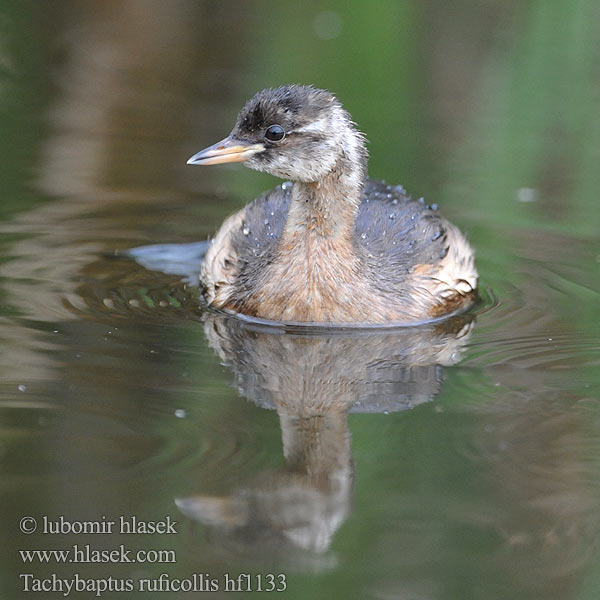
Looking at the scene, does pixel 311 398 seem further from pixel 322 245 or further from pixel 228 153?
pixel 228 153

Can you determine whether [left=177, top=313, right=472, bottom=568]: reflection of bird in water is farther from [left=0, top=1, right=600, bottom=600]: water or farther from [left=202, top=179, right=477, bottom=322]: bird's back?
[left=202, top=179, right=477, bottom=322]: bird's back

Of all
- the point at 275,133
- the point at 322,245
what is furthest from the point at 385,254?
the point at 275,133

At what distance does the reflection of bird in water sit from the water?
2 cm

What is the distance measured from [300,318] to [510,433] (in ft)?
6.02

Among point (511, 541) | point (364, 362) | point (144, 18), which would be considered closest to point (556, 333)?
point (364, 362)

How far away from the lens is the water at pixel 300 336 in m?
4.63

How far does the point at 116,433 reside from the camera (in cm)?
534

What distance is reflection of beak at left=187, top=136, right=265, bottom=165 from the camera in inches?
270

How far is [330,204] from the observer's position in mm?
7094

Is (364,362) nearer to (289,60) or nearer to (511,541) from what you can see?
(511,541)

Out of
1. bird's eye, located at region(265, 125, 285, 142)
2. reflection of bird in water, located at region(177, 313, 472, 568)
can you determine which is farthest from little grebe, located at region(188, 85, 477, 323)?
reflection of bird in water, located at region(177, 313, 472, 568)

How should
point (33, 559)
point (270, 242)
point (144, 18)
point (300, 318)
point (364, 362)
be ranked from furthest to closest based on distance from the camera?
point (144, 18) → point (270, 242) → point (300, 318) → point (364, 362) → point (33, 559)

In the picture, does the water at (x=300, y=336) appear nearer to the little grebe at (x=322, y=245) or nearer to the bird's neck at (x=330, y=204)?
the little grebe at (x=322, y=245)

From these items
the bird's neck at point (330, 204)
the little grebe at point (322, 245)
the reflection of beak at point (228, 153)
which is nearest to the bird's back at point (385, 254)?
the little grebe at point (322, 245)
